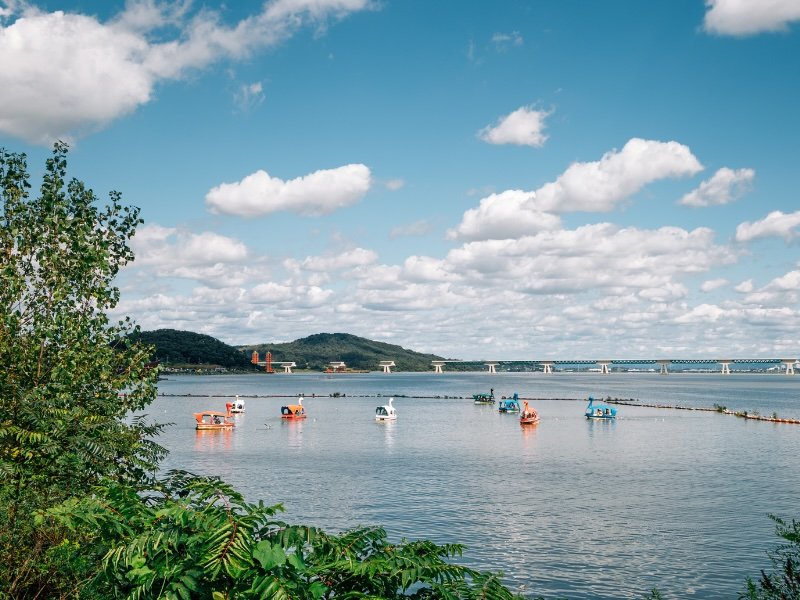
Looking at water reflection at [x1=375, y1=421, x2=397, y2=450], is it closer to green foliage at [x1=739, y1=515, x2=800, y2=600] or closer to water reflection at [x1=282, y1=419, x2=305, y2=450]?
water reflection at [x1=282, y1=419, x2=305, y2=450]

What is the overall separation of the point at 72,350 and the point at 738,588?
110ft

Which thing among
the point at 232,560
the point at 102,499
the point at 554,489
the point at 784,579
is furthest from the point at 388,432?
the point at 232,560

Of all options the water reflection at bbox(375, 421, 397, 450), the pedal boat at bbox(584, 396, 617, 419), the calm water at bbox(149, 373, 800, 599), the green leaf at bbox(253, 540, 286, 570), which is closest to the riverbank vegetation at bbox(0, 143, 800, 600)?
the green leaf at bbox(253, 540, 286, 570)

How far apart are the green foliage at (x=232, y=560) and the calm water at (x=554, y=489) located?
2784 cm

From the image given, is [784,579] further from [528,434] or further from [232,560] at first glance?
[528,434]

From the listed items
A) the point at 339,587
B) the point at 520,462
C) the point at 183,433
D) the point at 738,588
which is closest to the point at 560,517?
the point at 738,588

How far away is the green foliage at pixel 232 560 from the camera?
550 centimetres

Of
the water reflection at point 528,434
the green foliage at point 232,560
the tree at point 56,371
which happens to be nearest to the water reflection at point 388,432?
the water reflection at point 528,434

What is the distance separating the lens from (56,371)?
543 inches

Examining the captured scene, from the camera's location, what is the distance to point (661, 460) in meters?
75.1

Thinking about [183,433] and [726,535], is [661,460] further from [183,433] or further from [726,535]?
[183,433]

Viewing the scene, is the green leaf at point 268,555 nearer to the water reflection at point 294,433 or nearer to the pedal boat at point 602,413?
the water reflection at point 294,433

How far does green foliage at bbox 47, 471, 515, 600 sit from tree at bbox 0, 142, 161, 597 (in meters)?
5.52

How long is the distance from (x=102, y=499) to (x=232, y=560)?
2.70m
